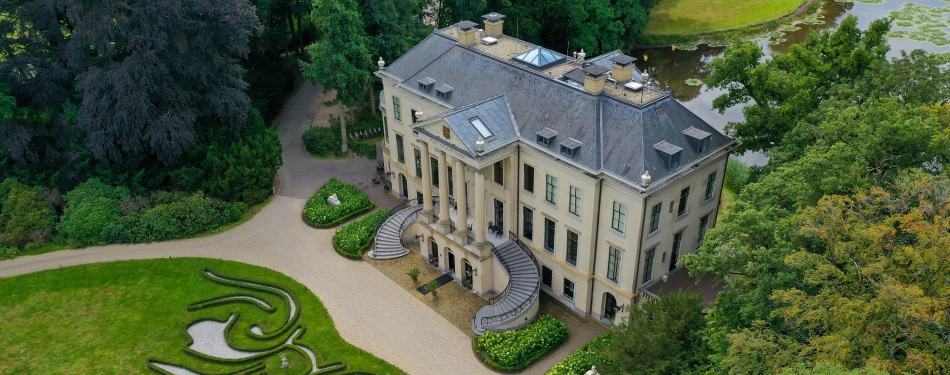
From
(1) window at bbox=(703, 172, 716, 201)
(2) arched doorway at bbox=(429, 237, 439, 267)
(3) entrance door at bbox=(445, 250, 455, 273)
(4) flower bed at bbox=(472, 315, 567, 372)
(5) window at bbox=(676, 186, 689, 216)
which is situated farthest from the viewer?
(2) arched doorway at bbox=(429, 237, 439, 267)

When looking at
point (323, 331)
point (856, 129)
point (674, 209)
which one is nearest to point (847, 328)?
point (856, 129)

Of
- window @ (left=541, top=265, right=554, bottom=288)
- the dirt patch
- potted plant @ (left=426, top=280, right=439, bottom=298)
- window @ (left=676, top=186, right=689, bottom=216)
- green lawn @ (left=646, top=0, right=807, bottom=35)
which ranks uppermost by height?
window @ (left=676, top=186, right=689, bottom=216)

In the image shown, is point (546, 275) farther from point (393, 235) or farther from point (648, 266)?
point (393, 235)

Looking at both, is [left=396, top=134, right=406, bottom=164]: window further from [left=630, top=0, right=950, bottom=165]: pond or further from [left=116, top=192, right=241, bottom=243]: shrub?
[left=630, top=0, right=950, bottom=165]: pond

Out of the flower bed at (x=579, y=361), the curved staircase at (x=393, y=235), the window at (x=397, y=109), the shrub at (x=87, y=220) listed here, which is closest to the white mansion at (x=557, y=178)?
the curved staircase at (x=393, y=235)

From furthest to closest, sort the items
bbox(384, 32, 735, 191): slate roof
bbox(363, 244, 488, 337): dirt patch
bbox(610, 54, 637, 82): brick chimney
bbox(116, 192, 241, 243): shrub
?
1. bbox(116, 192, 241, 243): shrub
2. bbox(363, 244, 488, 337): dirt patch
3. bbox(610, 54, 637, 82): brick chimney
4. bbox(384, 32, 735, 191): slate roof

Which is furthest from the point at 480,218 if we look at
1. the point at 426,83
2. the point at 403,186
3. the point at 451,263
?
the point at 403,186

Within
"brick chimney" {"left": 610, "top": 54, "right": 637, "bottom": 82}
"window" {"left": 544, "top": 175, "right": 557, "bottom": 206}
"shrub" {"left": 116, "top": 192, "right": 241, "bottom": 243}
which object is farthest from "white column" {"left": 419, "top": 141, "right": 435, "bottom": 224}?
"shrub" {"left": 116, "top": 192, "right": 241, "bottom": 243}
